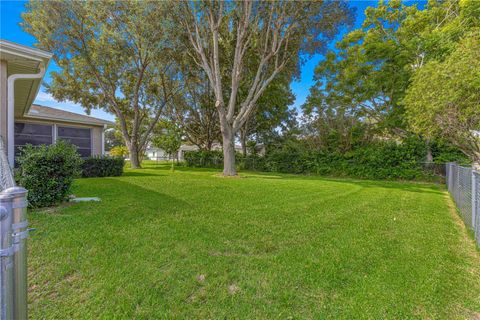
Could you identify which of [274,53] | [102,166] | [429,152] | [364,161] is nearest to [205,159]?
[102,166]

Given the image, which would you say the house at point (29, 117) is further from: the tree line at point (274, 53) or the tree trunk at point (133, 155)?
the tree trunk at point (133, 155)

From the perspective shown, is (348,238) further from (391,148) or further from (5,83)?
(391,148)

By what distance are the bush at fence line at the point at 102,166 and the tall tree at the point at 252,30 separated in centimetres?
596

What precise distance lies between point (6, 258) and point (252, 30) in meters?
13.9

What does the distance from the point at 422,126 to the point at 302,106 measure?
10319 mm

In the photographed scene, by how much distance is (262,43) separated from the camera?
1360cm

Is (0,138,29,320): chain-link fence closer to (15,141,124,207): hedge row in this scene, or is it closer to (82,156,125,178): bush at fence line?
(15,141,124,207): hedge row

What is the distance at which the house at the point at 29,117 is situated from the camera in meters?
5.14

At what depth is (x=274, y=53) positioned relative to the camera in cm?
1280

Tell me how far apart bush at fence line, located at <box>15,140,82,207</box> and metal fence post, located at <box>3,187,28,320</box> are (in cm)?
475

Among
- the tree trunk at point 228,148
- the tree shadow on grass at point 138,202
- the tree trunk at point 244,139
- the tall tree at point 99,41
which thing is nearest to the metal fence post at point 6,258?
the tree shadow on grass at point 138,202

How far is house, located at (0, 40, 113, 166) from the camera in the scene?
A: 202 inches

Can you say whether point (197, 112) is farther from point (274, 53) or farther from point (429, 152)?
point (429, 152)

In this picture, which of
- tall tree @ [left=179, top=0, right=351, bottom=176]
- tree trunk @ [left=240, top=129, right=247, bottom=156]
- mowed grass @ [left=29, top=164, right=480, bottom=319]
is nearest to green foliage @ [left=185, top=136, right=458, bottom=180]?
tree trunk @ [left=240, top=129, right=247, bottom=156]
